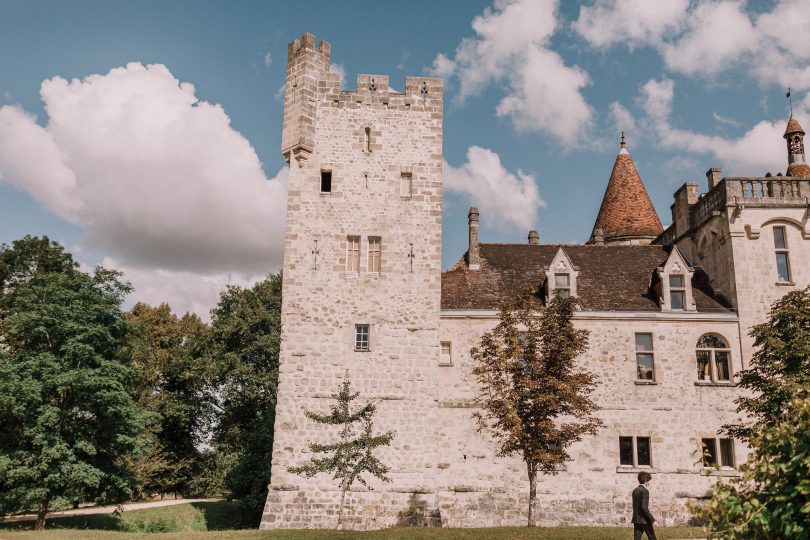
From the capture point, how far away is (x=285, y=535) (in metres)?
17.4

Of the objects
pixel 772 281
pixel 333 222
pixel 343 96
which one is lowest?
pixel 772 281

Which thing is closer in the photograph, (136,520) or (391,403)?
(391,403)

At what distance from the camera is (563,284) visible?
25.1 metres

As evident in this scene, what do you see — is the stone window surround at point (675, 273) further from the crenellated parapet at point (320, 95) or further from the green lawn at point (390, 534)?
the crenellated parapet at point (320, 95)

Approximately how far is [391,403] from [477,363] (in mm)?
3951

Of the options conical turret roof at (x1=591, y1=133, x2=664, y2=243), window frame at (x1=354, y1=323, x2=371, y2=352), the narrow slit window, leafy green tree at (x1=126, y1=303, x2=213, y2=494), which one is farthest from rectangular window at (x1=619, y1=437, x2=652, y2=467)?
leafy green tree at (x1=126, y1=303, x2=213, y2=494)

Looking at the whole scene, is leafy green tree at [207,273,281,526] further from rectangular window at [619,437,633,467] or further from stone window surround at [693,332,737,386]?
stone window surround at [693,332,737,386]

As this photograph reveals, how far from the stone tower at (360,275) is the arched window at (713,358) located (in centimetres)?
1038

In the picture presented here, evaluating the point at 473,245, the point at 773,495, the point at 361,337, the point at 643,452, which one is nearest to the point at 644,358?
the point at 643,452

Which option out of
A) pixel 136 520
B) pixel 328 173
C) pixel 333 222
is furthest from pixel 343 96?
pixel 136 520

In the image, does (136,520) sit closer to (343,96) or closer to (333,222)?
(333,222)

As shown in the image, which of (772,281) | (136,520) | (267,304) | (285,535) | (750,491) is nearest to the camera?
Result: (750,491)

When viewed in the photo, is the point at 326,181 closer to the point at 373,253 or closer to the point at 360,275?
the point at 373,253

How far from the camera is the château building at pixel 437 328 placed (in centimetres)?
2147
